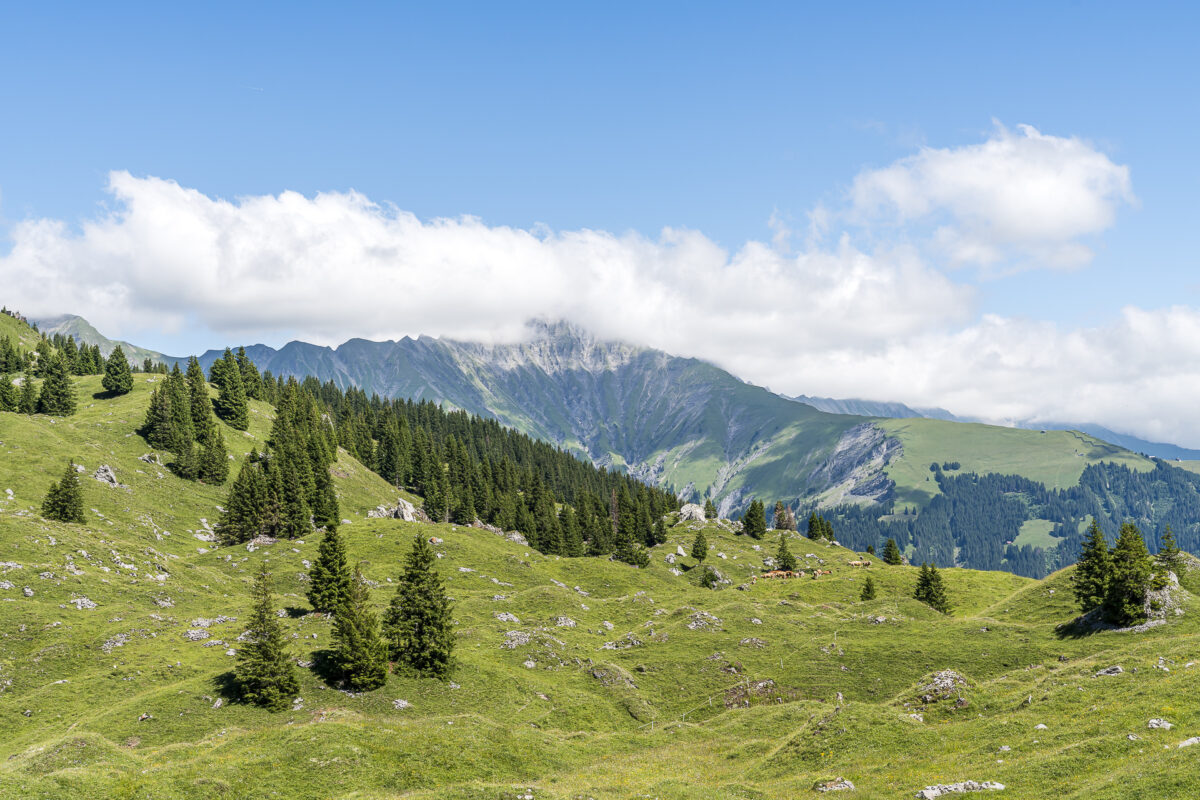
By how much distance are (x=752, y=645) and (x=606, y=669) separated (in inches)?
825

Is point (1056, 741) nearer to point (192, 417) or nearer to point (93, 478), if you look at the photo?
point (93, 478)

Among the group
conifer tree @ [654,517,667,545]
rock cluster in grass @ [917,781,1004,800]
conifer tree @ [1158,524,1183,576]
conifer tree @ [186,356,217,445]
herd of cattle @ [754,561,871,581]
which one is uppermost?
conifer tree @ [186,356,217,445]

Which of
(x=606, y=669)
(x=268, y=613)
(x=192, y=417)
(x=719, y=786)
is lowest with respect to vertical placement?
(x=606, y=669)

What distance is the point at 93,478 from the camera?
11762 cm

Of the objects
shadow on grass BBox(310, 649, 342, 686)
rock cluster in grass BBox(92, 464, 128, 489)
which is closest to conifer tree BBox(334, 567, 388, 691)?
shadow on grass BBox(310, 649, 342, 686)

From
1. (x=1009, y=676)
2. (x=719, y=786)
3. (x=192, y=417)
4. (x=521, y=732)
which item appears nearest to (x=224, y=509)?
(x=192, y=417)

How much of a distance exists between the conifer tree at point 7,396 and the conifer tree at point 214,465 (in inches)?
1864

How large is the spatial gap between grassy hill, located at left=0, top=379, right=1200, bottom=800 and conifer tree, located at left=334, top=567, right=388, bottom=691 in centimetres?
157

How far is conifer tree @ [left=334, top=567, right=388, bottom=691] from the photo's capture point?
60.0 meters

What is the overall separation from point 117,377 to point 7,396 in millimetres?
22194

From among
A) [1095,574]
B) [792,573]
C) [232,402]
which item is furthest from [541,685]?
[232,402]

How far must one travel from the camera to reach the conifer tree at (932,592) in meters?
107

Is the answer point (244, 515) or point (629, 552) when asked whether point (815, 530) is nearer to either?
point (629, 552)

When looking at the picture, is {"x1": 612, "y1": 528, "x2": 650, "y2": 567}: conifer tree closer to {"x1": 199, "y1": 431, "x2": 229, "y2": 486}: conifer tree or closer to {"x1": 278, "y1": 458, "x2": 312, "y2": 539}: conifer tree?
{"x1": 278, "y1": 458, "x2": 312, "y2": 539}: conifer tree
